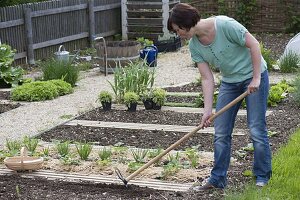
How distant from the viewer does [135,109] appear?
9070 mm

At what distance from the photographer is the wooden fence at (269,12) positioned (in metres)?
18.8

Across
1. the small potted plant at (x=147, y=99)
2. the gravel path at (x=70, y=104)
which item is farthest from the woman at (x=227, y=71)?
the small potted plant at (x=147, y=99)

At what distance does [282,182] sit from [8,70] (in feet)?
22.5

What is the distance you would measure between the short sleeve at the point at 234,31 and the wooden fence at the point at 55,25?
897 centimetres

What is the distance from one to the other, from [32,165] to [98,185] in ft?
2.47

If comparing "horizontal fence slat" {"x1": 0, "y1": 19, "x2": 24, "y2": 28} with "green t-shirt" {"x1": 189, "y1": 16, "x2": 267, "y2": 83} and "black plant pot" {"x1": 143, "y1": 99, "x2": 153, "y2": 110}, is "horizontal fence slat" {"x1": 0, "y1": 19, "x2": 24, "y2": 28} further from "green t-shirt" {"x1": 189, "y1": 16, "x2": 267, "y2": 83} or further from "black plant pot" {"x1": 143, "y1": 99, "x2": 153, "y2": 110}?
"green t-shirt" {"x1": 189, "y1": 16, "x2": 267, "y2": 83}

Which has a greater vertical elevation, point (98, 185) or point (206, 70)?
point (206, 70)

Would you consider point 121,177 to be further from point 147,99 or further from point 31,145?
point 147,99

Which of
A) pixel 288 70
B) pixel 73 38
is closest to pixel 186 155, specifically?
pixel 288 70

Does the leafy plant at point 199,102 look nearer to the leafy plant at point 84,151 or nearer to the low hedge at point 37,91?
the low hedge at point 37,91

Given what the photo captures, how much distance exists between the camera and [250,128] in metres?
5.45

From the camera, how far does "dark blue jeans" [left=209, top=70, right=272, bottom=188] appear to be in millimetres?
5355

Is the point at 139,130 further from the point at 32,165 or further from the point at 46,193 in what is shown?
the point at 46,193

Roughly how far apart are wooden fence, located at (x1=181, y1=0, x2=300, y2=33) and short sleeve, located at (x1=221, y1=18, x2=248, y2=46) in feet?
45.7
